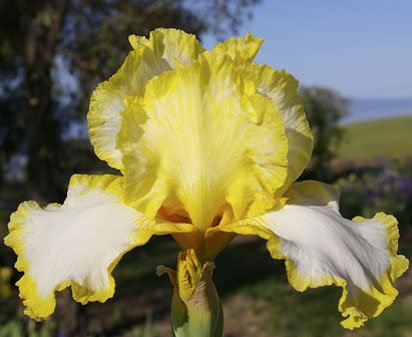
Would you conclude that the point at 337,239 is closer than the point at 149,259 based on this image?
Yes

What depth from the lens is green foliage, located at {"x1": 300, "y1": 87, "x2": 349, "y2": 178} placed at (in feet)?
43.0

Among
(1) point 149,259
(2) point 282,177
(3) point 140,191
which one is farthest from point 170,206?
(1) point 149,259

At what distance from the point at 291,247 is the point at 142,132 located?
0.31 metres

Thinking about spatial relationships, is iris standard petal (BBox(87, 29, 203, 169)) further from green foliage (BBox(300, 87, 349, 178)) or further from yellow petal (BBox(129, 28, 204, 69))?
green foliage (BBox(300, 87, 349, 178))

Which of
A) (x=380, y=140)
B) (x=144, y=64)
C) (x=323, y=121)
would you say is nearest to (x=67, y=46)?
(x=144, y=64)

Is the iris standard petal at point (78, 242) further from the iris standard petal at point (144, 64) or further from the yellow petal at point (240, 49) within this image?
the yellow petal at point (240, 49)

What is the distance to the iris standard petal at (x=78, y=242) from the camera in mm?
884

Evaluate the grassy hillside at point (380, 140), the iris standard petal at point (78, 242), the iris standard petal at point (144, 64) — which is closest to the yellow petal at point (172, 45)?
the iris standard petal at point (144, 64)

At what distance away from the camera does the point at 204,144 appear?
969mm

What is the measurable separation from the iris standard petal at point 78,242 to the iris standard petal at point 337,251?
17 centimetres

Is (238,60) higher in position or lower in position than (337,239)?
higher

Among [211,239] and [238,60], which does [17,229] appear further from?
[238,60]

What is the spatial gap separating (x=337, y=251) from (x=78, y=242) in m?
0.40

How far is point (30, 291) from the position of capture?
3.02 ft
